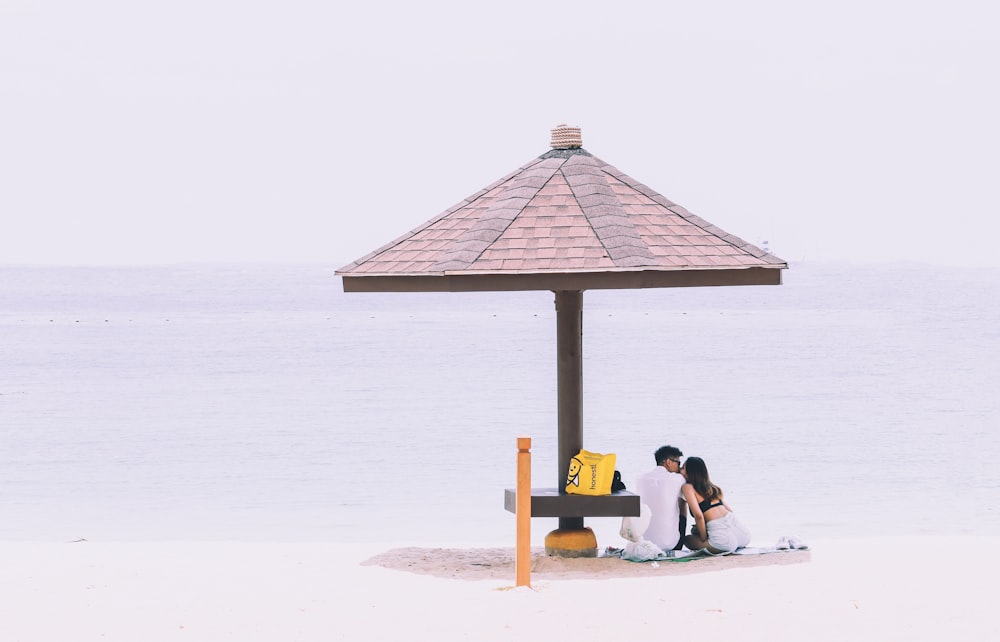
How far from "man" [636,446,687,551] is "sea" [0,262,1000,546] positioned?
4.23 metres

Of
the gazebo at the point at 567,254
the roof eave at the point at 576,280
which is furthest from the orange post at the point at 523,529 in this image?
the roof eave at the point at 576,280

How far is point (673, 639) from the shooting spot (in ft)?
23.2

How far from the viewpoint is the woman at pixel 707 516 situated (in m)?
9.09

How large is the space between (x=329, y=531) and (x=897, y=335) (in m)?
54.5

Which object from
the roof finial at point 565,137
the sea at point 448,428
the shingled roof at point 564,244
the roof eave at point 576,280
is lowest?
the sea at point 448,428

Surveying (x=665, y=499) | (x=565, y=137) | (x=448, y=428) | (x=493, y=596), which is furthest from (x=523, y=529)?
(x=448, y=428)

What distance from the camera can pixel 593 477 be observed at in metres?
8.85

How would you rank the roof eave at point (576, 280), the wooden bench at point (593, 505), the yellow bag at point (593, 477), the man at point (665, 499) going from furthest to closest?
the man at point (665, 499) < the yellow bag at point (593, 477) < the wooden bench at point (593, 505) < the roof eave at point (576, 280)

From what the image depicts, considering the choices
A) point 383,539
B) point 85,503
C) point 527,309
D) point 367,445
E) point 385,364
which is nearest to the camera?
point 383,539

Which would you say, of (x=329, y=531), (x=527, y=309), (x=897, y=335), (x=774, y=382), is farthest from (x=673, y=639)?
(x=527, y=309)

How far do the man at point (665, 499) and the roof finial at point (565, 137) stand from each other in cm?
219

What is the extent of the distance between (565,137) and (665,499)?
256 centimetres

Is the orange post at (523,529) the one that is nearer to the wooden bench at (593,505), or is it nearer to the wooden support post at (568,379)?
the wooden bench at (593,505)

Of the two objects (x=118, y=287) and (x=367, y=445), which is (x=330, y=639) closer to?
(x=367, y=445)
